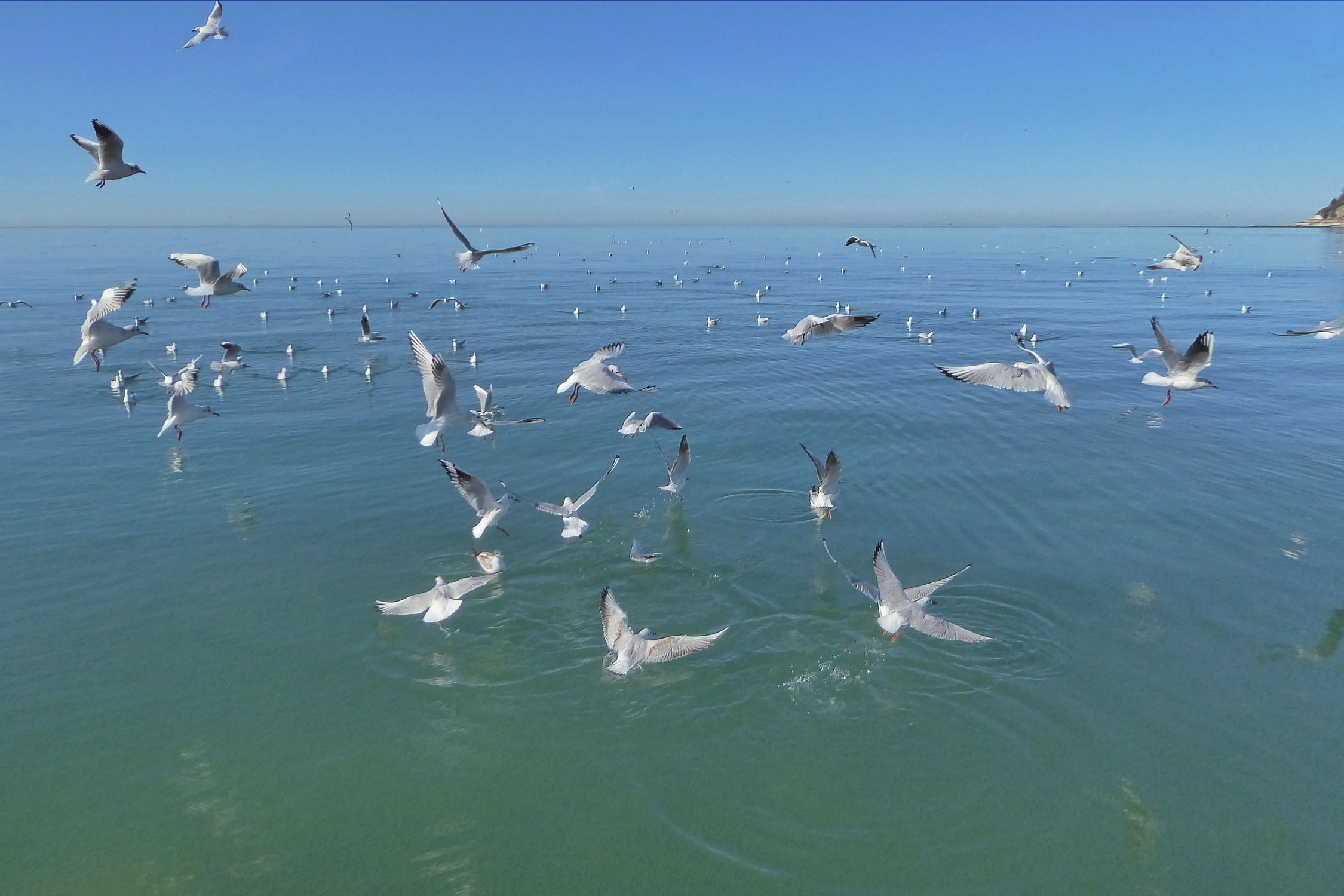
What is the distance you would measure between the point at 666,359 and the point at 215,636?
20.6 metres

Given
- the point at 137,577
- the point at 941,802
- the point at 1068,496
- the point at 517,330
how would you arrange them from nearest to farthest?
the point at 941,802
the point at 137,577
the point at 1068,496
the point at 517,330

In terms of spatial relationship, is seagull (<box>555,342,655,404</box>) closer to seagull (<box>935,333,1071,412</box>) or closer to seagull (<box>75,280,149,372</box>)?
seagull (<box>935,333,1071,412</box>)

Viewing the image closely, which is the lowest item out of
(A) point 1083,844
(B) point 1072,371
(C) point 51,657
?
(A) point 1083,844

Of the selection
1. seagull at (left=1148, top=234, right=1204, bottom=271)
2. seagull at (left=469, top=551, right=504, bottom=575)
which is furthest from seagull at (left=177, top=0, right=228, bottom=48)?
seagull at (left=1148, top=234, right=1204, bottom=271)

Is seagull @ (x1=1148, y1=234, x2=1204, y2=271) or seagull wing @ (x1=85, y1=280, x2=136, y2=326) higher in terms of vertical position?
seagull @ (x1=1148, y1=234, x2=1204, y2=271)

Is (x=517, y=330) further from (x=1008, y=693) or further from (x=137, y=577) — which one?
(x=1008, y=693)

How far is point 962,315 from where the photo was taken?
4088cm

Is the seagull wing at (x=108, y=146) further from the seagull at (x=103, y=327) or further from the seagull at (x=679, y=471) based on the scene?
the seagull at (x=679, y=471)

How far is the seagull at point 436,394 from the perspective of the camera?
39.0 feet

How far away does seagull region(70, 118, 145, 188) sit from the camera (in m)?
13.4

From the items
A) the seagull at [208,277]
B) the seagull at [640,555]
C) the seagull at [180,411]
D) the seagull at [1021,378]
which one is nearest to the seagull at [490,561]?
the seagull at [640,555]

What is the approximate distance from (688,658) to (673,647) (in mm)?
1025

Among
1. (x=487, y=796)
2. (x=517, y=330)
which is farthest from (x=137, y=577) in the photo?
(x=517, y=330)

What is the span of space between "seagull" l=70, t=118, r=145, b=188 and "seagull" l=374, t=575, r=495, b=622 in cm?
1043
